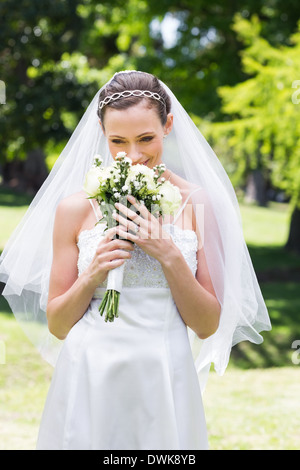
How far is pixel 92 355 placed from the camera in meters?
2.41

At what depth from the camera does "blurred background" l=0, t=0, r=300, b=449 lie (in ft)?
22.1

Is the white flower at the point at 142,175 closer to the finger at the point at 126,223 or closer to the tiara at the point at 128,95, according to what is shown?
the finger at the point at 126,223

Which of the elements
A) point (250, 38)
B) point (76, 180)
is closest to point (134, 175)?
point (76, 180)

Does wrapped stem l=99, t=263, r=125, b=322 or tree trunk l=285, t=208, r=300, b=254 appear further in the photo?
tree trunk l=285, t=208, r=300, b=254

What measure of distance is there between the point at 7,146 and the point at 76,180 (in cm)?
1012

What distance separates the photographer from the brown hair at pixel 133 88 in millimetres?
2488

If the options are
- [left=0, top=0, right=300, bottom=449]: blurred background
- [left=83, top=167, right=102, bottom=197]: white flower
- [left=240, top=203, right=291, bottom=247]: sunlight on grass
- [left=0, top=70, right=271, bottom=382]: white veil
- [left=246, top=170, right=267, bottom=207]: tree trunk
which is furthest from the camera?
[left=246, top=170, right=267, bottom=207]: tree trunk

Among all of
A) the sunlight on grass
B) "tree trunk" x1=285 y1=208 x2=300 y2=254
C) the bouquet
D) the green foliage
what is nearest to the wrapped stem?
the bouquet

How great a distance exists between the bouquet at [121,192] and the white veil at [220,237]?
1.21 feet

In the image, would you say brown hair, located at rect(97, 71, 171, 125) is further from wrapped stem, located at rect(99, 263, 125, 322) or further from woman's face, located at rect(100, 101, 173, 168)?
wrapped stem, located at rect(99, 263, 125, 322)

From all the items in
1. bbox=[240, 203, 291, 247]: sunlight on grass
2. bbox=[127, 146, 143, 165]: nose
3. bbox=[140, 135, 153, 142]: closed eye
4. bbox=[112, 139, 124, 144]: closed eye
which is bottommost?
bbox=[240, 203, 291, 247]: sunlight on grass

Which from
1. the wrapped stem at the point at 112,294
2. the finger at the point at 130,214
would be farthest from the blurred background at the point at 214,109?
the finger at the point at 130,214

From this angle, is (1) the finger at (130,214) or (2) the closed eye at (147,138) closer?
(1) the finger at (130,214)

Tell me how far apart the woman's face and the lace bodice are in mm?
323
